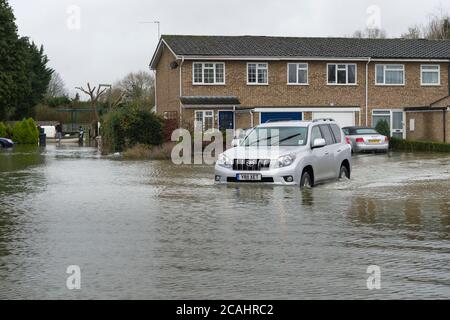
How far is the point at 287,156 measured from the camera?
59.4ft

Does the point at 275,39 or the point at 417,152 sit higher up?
the point at 275,39

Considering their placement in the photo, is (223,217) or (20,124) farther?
(20,124)

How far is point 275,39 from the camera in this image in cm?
4969

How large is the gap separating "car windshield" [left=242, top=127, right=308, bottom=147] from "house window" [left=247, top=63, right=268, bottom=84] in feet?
88.8

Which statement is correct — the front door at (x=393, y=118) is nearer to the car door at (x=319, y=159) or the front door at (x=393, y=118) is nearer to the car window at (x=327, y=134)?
the car window at (x=327, y=134)

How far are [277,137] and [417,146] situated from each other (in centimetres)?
2259

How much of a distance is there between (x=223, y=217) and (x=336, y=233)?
2531 mm

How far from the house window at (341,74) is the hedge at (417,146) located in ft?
19.2

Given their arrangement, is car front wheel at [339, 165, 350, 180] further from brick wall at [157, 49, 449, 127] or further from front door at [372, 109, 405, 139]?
front door at [372, 109, 405, 139]

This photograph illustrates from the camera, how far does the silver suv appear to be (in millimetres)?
18062

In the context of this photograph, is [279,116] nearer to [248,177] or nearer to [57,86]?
[248,177]

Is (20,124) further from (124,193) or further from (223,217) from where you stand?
(223,217)
